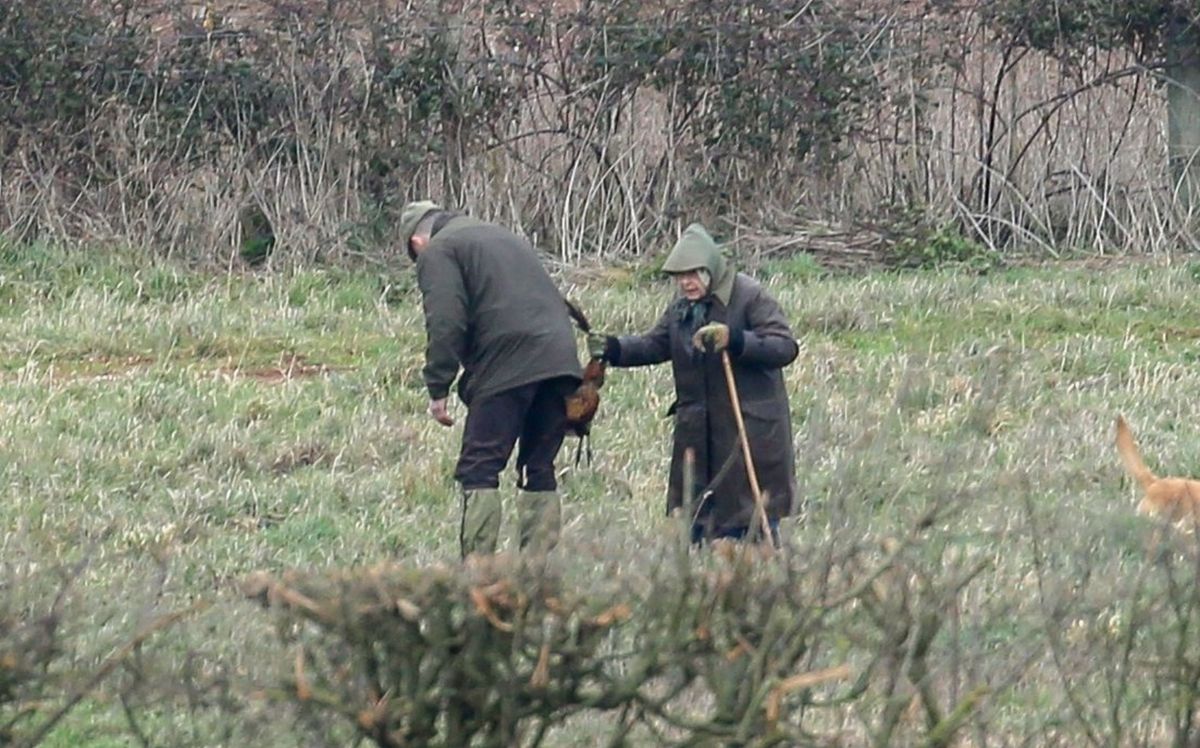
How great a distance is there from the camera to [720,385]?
7660mm

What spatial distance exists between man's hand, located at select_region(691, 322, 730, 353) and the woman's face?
0.83 feet

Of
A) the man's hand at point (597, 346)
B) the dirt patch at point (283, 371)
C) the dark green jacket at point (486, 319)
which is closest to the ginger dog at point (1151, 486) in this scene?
the man's hand at point (597, 346)

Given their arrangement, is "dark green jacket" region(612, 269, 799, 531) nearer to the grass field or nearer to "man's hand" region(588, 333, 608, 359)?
"man's hand" region(588, 333, 608, 359)

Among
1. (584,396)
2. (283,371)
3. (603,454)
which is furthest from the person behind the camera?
(283,371)

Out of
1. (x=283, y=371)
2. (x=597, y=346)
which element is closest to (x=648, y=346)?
(x=597, y=346)

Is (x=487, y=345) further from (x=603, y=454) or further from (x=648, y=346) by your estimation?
(x=603, y=454)

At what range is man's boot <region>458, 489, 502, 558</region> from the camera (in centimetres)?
784

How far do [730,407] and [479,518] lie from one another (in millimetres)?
1075

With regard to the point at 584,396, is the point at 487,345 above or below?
above

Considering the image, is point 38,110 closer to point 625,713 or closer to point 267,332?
point 267,332

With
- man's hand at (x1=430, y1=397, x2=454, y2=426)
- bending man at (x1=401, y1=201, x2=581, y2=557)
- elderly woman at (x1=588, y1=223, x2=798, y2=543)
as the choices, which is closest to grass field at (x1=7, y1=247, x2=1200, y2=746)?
elderly woman at (x1=588, y1=223, x2=798, y2=543)

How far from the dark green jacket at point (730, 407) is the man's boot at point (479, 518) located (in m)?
0.69

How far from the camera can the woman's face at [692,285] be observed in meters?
7.56

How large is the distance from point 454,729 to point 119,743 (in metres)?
2.05
